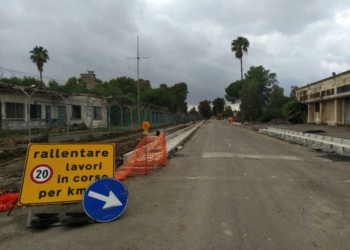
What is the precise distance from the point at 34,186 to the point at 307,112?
2463 inches

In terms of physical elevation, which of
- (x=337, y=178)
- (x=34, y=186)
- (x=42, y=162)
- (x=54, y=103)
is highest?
(x=54, y=103)

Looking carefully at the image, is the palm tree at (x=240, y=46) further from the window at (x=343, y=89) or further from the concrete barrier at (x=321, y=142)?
the concrete barrier at (x=321, y=142)

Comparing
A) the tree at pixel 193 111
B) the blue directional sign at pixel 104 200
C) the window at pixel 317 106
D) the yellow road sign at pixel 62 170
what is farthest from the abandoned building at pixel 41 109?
the tree at pixel 193 111

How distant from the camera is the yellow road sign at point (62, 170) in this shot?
17.1ft

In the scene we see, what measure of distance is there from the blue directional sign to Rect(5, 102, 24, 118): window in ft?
73.2

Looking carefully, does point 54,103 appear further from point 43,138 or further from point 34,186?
point 34,186

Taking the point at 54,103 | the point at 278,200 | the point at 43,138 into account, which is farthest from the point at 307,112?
the point at 278,200

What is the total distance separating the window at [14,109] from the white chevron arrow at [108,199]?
2232 centimetres

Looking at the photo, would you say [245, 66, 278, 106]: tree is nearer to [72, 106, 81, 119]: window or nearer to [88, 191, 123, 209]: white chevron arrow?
[72, 106, 81, 119]: window

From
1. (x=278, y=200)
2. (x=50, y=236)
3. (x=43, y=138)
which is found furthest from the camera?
(x=43, y=138)

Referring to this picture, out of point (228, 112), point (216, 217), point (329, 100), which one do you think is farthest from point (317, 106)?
point (228, 112)

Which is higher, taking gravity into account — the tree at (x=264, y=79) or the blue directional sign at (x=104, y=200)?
the tree at (x=264, y=79)

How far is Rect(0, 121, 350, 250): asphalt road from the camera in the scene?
4363 mm

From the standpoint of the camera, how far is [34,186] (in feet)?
17.1
